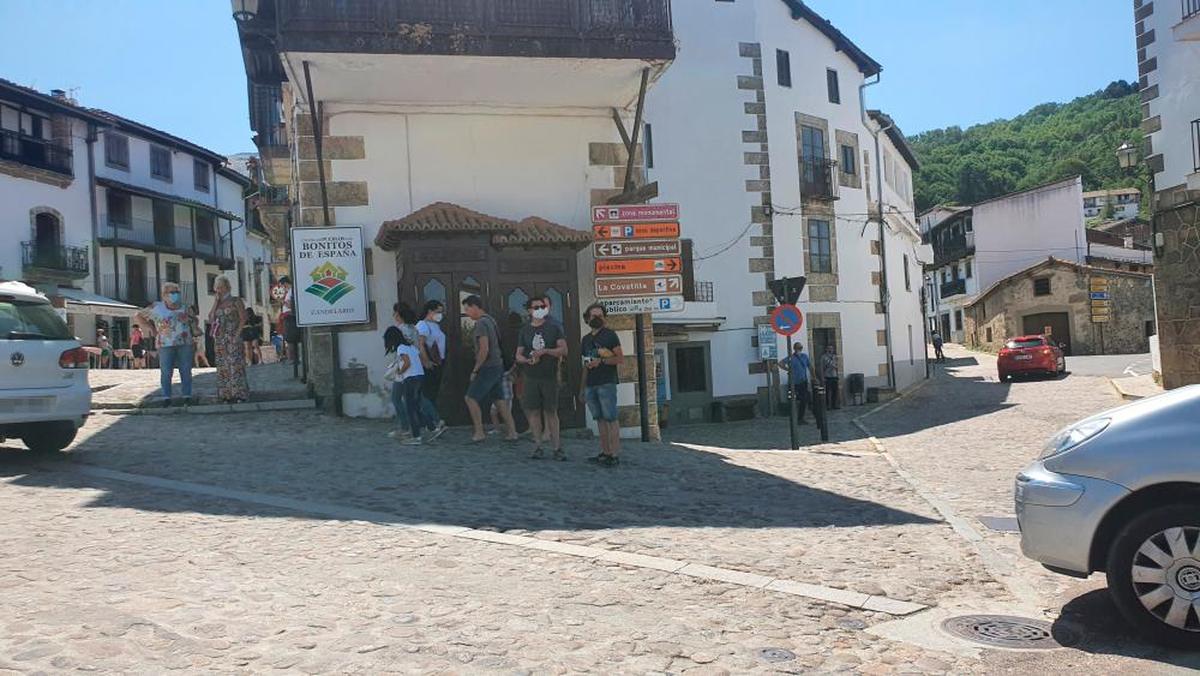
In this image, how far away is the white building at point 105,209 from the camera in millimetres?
31734

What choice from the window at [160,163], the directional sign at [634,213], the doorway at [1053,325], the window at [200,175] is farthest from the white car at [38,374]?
the doorway at [1053,325]

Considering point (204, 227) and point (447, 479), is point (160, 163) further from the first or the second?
point (447, 479)

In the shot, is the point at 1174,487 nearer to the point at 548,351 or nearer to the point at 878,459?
the point at 548,351

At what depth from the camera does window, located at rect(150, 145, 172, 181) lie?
39.7 m

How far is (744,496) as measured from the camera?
8617mm

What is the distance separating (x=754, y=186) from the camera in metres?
23.8

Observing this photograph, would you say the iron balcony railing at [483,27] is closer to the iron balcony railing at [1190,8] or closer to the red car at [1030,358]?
the iron balcony railing at [1190,8]

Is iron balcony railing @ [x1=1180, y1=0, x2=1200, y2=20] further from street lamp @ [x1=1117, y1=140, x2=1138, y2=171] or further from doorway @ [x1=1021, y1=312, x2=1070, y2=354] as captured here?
doorway @ [x1=1021, y1=312, x2=1070, y2=354]

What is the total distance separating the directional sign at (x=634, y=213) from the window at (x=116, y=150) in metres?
32.4

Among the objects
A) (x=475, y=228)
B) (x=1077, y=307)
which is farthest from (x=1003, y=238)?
(x=475, y=228)

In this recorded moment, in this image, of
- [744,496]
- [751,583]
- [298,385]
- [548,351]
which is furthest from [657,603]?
[298,385]

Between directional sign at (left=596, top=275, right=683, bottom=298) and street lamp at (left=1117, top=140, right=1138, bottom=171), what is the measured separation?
44.6 ft

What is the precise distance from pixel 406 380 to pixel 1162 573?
301 inches

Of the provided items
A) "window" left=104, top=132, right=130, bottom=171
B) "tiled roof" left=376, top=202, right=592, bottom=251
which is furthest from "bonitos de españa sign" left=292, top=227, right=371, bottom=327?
"window" left=104, top=132, right=130, bottom=171
